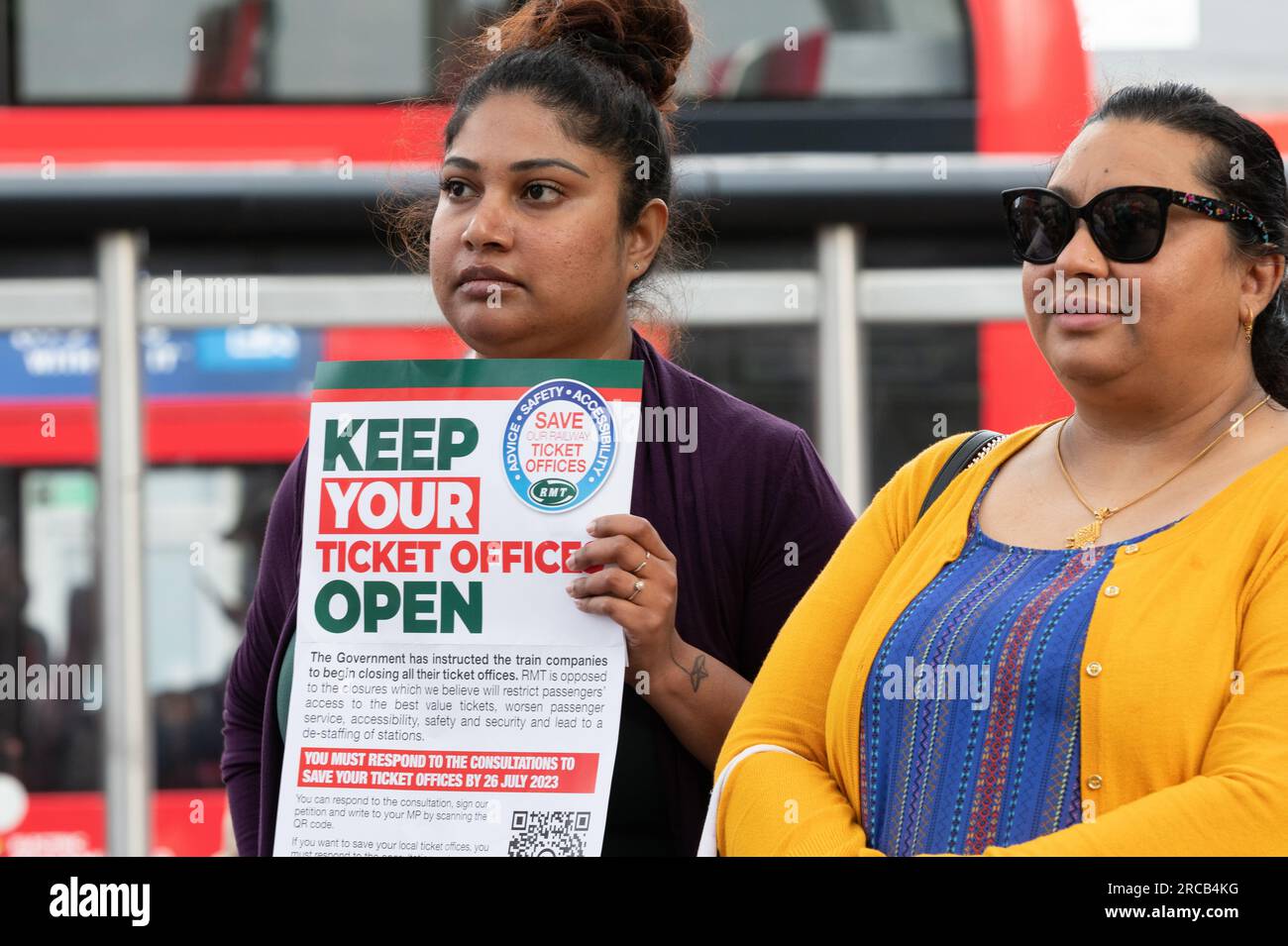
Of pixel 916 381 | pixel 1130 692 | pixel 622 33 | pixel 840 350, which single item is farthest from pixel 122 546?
pixel 1130 692

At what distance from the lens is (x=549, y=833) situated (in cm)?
156

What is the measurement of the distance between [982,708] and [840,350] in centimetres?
298

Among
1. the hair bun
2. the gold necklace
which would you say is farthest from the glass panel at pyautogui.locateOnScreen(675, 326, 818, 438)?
the gold necklace

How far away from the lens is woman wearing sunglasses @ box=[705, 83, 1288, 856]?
1.32 meters

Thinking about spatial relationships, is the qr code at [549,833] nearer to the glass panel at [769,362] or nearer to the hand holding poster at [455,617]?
the hand holding poster at [455,617]

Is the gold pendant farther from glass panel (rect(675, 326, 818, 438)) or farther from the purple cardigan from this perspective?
glass panel (rect(675, 326, 818, 438))

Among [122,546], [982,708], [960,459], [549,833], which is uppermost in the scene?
[960,459]

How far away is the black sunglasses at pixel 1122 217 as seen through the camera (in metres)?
1.48

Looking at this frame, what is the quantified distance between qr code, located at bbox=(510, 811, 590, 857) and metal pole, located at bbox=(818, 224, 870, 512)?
2833mm

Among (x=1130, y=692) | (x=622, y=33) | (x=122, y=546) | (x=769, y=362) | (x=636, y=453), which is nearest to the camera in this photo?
(x=1130, y=692)

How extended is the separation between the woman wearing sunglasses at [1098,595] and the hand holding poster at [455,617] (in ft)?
0.58

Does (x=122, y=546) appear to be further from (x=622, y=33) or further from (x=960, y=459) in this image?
(x=960, y=459)

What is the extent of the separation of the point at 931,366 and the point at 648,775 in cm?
294

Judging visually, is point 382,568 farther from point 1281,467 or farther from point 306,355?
point 306,355
